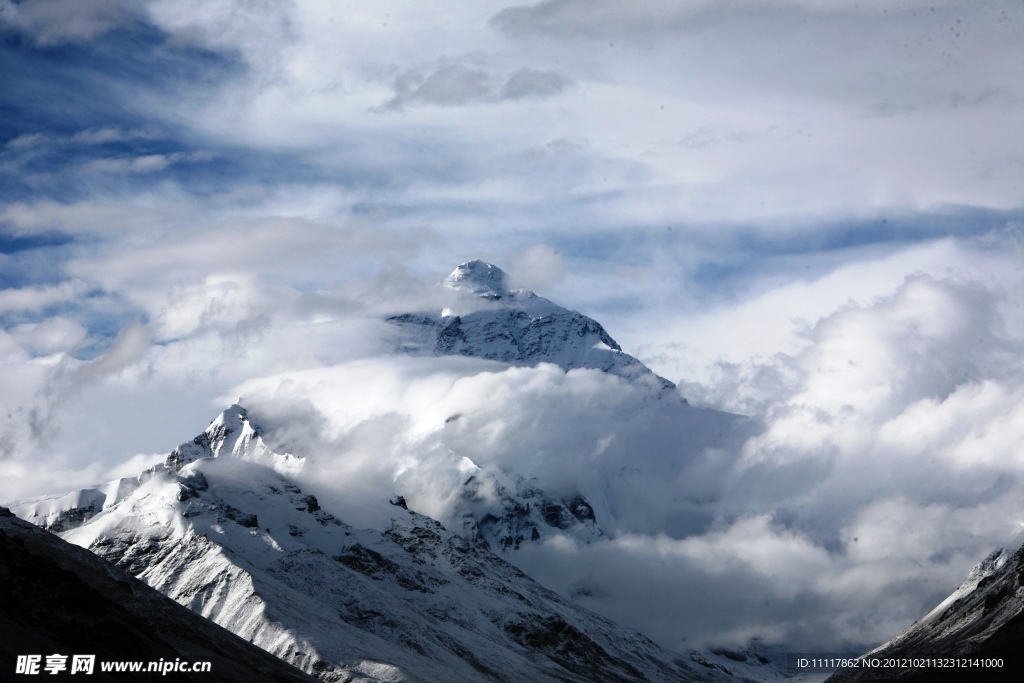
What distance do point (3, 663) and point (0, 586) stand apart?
35498 mm

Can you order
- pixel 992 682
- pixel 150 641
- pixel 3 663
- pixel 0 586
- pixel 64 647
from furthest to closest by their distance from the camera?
1. pixel 992 682
2. pixel 150 641
3. pixel 0 586
4. pixel 64 647
5. pixel 3 663

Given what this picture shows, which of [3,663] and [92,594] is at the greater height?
[92,594]

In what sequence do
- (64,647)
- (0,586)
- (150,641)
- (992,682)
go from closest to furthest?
1. (64,647)
2. (0,586)
3. (150,641)
4. (992,682)

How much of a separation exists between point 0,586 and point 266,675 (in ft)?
174

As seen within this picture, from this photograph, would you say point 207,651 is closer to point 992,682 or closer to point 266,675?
point 266,675

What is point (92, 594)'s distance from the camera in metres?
173

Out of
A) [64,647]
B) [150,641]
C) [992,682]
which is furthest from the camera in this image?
[992,682]

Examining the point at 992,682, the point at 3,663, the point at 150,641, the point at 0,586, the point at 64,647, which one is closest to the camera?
the point at 3,663

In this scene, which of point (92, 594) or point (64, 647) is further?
point (92, 594)

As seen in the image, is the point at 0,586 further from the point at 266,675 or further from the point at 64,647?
the point at 266,675

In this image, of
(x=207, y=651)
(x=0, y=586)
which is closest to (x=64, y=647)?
(x=0, y=586)

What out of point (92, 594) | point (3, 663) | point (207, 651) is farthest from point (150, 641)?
point (3, 663)

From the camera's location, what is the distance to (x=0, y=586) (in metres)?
163

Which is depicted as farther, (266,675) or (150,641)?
(266,675)
